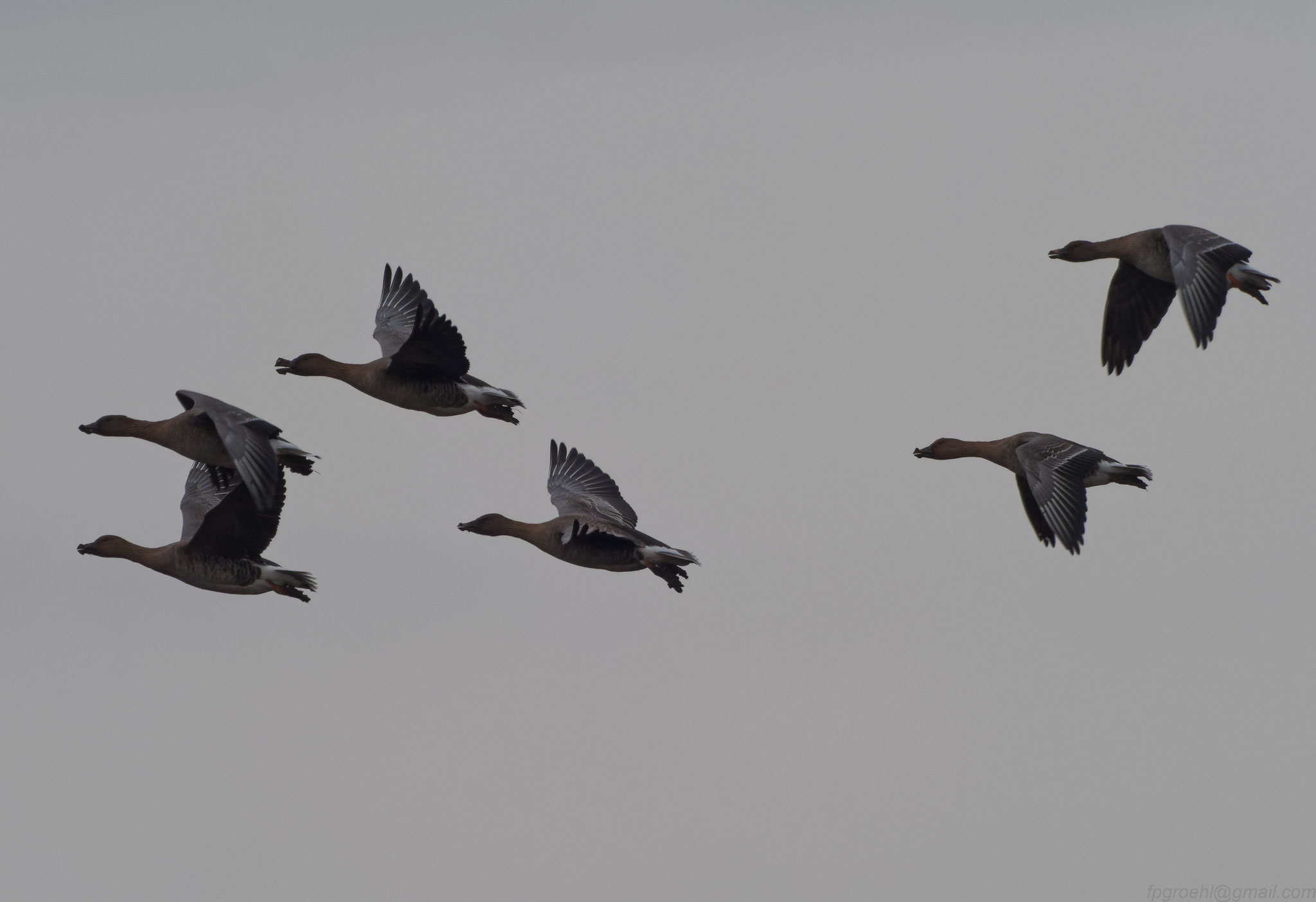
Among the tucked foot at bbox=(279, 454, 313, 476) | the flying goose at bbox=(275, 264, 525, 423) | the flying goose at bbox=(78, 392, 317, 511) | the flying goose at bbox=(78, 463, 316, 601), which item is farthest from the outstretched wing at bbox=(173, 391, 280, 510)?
the flying goose at bbox=(275, 264, 525, 423)

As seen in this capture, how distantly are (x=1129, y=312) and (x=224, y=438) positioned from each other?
15527 millimetres

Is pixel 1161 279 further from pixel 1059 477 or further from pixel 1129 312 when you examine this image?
pixel 1059 477

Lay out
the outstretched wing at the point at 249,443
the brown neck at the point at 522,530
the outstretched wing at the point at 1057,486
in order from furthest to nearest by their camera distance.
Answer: the brown neck at the point at 522,530 → the outstretched wing at the point at 1057,486 → the outstretched wing at the point at 249,443

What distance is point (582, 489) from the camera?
40531 mm

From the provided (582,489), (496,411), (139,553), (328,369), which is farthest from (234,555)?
(582,489)

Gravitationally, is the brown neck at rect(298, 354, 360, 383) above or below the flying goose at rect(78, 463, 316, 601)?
above

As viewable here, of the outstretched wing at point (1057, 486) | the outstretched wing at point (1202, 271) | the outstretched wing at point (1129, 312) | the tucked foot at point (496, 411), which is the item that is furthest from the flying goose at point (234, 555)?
the outstretched wing at point (1202, 271)

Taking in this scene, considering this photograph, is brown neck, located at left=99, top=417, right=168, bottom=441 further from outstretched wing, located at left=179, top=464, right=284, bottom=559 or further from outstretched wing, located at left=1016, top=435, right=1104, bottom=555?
outstretched wing, located at left=1016, top=435, right=1104, bottom=555

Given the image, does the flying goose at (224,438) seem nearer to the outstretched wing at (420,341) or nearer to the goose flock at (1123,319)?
the outstretched wing at (420,341)

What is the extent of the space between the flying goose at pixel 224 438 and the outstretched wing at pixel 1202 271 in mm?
13471

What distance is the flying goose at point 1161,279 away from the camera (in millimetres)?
33469

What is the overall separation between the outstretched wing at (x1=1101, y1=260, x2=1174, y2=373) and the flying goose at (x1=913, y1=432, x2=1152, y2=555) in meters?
2.28

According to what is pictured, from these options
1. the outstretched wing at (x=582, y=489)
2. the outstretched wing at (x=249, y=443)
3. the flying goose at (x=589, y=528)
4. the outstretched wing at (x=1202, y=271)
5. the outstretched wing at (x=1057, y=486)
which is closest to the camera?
the outstretched wing at (x=249, y=443)

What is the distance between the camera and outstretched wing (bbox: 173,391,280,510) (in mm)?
30984
